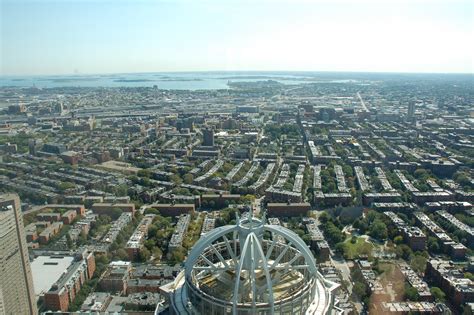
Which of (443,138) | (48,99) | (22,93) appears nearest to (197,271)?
(443,138)

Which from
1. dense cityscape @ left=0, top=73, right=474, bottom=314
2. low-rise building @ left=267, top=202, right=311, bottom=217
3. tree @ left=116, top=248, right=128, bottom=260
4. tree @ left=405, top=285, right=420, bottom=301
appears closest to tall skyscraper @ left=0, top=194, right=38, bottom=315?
dense cityscape @ left=0, top=73, right=474, bottom=314

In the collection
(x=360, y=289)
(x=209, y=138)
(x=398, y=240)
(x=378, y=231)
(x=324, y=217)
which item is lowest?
(x=398, y=240)

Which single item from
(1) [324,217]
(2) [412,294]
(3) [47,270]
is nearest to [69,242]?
(3) [47,270]

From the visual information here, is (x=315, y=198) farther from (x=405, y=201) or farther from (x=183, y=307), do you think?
(x=183, y=307)

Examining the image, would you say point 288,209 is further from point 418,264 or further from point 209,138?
point 209,138

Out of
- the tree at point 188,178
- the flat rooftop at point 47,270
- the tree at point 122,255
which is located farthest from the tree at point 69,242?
the tree at point 188,178
